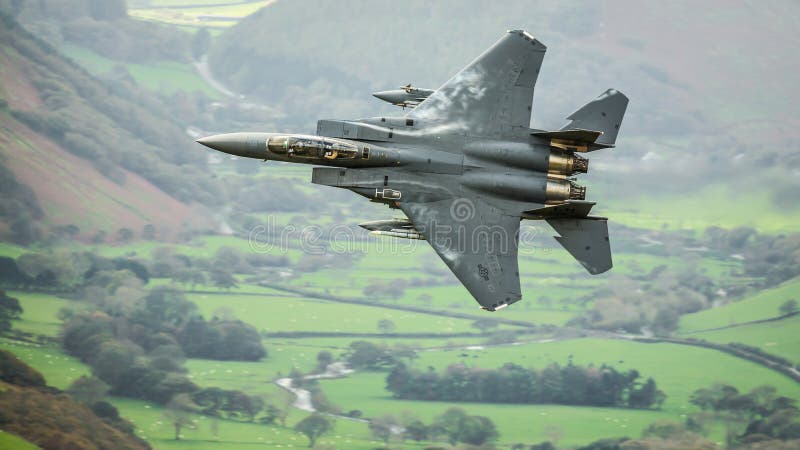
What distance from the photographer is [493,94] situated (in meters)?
37.2

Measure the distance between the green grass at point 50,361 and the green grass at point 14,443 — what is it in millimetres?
13787

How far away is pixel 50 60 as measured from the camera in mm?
190750

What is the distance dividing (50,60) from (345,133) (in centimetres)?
16754

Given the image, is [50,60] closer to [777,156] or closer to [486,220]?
[777,156]

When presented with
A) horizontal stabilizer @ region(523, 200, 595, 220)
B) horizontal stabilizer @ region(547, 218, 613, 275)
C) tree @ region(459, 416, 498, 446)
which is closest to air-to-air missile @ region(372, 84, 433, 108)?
horizontal stabilizer @ region(523, 200, 595, 220)

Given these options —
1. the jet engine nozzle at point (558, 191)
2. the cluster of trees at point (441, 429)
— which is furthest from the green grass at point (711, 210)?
the jet engine nozzle at point (558, 191)

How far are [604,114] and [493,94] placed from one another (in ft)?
12.6

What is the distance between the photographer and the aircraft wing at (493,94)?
1449 inches

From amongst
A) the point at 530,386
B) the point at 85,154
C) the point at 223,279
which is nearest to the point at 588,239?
the point at 530,386

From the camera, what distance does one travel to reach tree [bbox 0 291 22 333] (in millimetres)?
137875

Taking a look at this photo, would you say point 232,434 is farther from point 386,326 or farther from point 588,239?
point 588,239

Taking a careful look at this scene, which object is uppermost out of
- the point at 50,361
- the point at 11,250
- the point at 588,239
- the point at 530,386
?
the point at 11,250

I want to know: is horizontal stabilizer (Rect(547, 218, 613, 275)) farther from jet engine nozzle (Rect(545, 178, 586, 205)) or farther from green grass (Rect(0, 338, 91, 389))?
green grass (Rect(0, 338, 91, 389))

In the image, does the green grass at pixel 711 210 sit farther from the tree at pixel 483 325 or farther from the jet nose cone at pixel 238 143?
the jet nose cone at pixel 238 143
